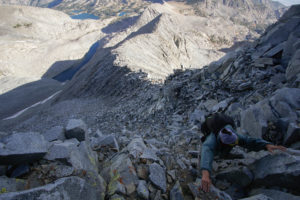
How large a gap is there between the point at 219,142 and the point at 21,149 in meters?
3.47

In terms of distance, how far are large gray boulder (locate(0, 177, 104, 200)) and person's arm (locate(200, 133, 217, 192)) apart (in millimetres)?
1816

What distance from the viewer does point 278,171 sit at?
3168 mm

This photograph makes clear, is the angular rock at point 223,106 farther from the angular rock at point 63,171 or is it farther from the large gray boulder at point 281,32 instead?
the angular rock at point 63,171

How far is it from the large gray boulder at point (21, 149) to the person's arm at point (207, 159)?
2842 mm

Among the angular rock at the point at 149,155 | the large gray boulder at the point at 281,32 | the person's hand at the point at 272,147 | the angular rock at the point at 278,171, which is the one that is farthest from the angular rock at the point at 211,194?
the large gray boulder at the point at 281,32

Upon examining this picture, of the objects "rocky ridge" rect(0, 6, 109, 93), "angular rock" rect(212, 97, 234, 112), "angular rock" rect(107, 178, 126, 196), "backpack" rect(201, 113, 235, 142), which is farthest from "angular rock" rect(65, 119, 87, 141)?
"rocky ridge" rect(0, 6, 109, 93)

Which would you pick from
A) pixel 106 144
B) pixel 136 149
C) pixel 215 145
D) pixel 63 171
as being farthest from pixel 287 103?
pixel 63 171

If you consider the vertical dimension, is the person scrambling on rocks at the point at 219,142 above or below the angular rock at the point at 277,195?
above

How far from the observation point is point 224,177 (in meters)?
3.76

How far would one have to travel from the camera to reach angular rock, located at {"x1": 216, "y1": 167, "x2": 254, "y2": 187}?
139 inches

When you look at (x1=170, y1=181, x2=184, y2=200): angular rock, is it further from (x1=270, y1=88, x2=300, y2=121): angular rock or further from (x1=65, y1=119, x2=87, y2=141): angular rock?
(x1=270, y1=88, x2=300, y2=121): angular rock

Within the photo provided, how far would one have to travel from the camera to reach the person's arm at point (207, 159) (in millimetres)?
3178

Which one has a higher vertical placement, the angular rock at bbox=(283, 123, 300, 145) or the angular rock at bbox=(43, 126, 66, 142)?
the angular rock at bbox=(283, 123, 300, 145)

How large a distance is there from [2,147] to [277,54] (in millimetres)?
9816
